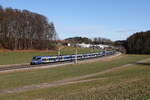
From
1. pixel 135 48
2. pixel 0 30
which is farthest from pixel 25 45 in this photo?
pixel 135 48

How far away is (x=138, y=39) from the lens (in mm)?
179875

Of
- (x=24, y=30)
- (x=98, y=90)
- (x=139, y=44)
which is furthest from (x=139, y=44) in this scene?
(x=98, y=90)

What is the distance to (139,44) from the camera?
17550 cm

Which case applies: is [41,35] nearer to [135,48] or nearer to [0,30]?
[0,30]

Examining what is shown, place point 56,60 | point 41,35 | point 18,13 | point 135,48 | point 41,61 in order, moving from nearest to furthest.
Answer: point 41,61 → point 56,60 → point 18,13 → point 41,35 → point 135,48

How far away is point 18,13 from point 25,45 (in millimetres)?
16684

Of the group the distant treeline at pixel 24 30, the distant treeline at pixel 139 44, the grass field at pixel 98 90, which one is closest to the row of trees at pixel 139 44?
the distant treeline at pixel 139 44

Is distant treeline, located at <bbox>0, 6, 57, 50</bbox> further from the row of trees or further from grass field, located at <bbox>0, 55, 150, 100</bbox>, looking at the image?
grass field, located at <bbox>0, 55, 150, 100</bbox>

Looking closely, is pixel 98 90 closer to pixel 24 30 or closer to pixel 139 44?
pixel 24 30

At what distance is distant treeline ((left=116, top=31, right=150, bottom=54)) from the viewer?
562 ft

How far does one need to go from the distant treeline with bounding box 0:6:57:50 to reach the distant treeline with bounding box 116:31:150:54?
222 feet

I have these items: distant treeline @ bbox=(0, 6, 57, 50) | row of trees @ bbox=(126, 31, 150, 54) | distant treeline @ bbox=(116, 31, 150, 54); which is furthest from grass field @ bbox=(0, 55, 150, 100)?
distant treeline @ bbox=(116, 31, 150, 54)

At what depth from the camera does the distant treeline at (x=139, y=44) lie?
171 metres

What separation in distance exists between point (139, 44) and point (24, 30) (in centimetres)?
9014
